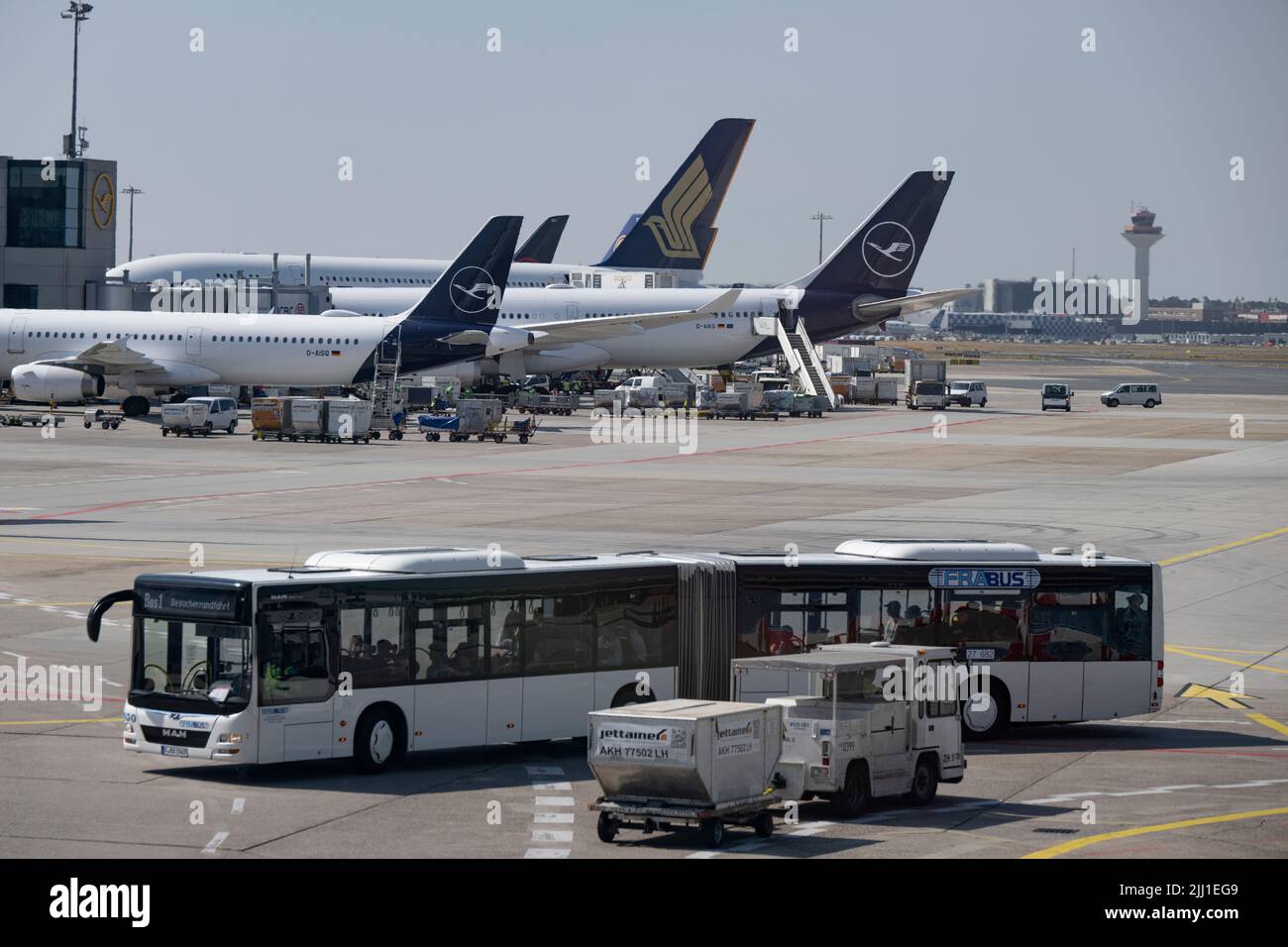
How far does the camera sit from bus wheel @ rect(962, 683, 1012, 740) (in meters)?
30.6

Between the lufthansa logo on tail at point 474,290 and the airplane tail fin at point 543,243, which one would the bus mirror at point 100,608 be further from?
the airplane tail fin at point 543,243

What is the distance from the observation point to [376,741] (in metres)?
26.4

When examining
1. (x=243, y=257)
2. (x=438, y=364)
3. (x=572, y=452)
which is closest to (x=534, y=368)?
(x=438, y=364)

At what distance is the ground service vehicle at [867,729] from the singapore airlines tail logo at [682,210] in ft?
→ 409

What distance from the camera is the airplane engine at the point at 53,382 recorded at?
101125 millimetres

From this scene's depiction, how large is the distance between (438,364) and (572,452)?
2270 centimetres

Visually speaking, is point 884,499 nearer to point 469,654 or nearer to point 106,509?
point 106,509

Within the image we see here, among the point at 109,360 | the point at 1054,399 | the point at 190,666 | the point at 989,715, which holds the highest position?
the point at 109,360

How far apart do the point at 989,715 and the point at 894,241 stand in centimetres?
9854

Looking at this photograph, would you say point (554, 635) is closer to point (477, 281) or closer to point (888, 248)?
point (477, 281)

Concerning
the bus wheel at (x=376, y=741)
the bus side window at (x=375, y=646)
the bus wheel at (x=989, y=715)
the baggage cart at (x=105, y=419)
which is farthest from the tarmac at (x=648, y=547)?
the baggage cart at (x=105, y=419)

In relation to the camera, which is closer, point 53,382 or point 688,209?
point 53,382

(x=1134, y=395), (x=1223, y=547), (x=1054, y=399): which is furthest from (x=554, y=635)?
(x=1134, y=395)

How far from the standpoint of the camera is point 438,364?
347ft
